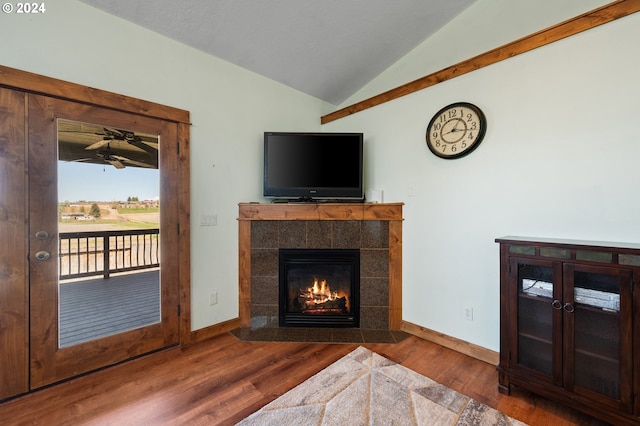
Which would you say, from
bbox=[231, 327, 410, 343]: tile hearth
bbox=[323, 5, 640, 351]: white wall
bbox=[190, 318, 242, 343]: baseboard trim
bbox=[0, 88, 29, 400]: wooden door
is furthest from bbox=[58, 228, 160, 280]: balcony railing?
bbox=[323, 5, 640, 351]: white wall

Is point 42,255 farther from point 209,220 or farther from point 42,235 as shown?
point 209,220

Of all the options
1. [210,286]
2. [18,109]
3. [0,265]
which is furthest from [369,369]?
[18,109]

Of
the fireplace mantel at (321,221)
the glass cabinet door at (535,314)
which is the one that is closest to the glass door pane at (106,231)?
the fireplace mantel at (321,221)

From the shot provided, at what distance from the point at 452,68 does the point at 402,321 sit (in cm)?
247

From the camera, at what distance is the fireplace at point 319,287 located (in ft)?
8.85

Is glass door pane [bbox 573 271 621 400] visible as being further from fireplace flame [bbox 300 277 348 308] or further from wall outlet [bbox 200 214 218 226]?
wall outlet [bbox 200 214 218 226]

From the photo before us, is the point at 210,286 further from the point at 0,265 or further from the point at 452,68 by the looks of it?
the point at 452,68

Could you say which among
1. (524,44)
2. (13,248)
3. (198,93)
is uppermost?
(524,44)

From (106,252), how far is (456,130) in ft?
10.3

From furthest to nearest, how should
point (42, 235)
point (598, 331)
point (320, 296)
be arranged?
point (320, 296)
point (42, 235)
point (598, 331)

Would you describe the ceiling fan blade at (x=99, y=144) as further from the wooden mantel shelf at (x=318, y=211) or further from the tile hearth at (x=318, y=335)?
the tile hearth at (x=318, y=335)

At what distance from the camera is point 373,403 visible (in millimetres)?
1615

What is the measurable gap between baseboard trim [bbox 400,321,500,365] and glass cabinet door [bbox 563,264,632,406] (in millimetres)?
586

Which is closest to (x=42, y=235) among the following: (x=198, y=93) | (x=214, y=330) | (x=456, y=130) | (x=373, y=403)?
(x=214, y=330)
